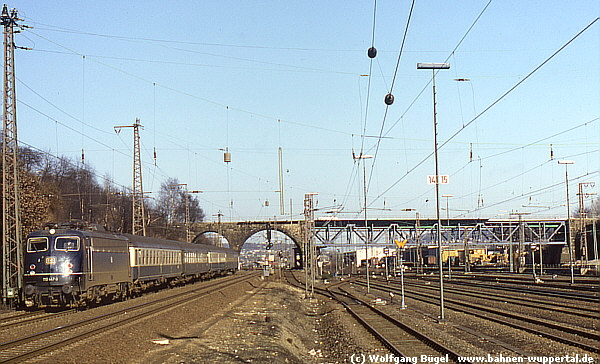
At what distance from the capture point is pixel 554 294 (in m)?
39.8

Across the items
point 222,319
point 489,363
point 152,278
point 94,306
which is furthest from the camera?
point 152,278

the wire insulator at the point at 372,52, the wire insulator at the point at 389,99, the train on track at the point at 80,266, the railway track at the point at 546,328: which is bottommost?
the railway track at the point at 546,328

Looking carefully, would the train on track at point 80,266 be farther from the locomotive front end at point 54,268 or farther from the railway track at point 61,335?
the railway track at point 61,335

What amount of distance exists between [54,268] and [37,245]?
180cm

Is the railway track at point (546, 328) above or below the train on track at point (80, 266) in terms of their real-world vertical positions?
below

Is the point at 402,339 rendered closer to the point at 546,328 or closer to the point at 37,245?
the point at 546,328

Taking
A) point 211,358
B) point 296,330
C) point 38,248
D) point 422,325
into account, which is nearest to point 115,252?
point 38,248

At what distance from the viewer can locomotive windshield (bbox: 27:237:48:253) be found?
31.0 metres

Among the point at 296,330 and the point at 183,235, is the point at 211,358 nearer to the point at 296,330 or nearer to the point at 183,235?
the point at 296,330

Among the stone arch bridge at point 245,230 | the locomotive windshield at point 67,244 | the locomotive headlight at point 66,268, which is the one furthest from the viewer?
the stone arch bridge at point 245,230

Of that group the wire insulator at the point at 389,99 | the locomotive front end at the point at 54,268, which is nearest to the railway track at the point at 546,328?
the wire insulator at the point at 389,99

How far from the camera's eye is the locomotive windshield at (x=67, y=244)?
101 ft

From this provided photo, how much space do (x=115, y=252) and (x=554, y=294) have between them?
26.7 m

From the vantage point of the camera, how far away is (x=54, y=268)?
30281 mm
